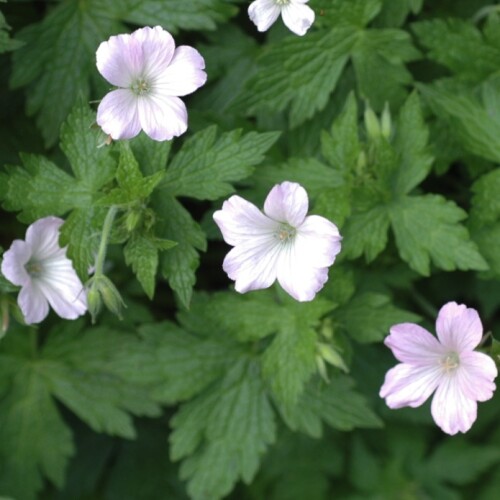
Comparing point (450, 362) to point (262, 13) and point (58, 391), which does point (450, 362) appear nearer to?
point (262, 13)

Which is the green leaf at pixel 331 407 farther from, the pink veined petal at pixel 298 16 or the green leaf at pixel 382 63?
Answer: the pink veined petal at pixel 298 16

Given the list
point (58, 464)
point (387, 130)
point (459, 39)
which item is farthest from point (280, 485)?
point (459, 39)

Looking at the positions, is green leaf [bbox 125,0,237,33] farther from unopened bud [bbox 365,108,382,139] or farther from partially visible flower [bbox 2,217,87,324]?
partially visible flower [bbox 2,217,87,324]

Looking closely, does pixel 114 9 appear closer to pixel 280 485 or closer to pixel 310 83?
pixel 310 83

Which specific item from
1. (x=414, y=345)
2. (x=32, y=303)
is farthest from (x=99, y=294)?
(x=414, y=345)

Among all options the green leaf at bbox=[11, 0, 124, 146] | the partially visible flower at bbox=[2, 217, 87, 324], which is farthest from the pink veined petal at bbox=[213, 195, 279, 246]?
the green leaf at bbox=[11, 0, 124, 146]

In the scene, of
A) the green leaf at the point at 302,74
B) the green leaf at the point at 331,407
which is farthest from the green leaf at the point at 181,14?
the green leaf at the point at 331,407

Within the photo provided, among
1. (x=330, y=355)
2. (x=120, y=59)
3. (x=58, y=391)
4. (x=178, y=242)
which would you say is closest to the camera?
(x=120, y=59)
